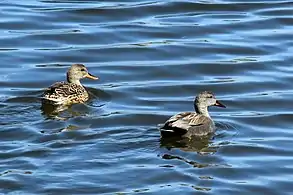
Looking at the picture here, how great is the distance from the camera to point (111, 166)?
1371 cm

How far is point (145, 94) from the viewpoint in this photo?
1758cm

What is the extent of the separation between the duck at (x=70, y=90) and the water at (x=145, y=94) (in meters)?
0.19

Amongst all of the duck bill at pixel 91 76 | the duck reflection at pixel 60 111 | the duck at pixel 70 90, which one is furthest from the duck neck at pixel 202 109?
the duck bill at pixel 91 76

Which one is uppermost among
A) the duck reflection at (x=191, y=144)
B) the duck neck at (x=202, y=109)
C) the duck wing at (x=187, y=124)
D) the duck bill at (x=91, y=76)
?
the duck bill at (x=91, y=76)

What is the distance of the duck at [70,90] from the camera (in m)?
16.8

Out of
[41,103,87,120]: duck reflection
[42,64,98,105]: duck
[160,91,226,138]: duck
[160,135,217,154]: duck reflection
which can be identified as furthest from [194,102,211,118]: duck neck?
[42,64,98,105]: duck

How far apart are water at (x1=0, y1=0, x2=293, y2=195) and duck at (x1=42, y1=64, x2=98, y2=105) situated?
19cm

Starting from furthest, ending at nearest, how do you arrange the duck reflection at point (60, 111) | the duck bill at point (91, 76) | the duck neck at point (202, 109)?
the duck bill at point (91, 76) → the duck reflection at point (60, 111) → the duck neck at point (202, 109)

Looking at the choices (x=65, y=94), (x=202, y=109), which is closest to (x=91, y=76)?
(x=65, y=94)

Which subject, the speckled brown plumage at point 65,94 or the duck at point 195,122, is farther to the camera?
the speckled brown plumage at point 65,94

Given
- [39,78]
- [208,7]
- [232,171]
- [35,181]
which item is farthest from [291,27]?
[35,181]

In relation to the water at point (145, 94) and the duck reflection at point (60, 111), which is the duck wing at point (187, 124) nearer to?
the water at point (145, 94)

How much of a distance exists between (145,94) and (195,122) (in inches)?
89.0

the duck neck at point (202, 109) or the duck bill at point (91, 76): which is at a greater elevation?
the duck bill at point (91, 76)
